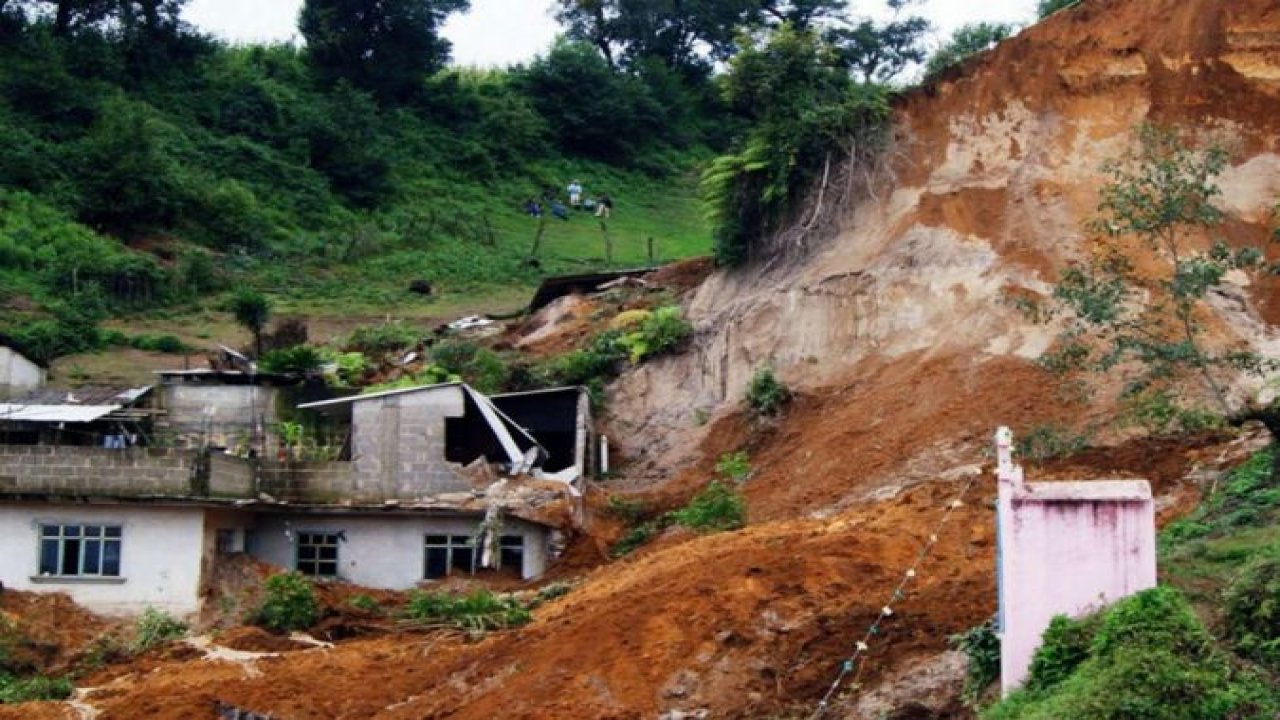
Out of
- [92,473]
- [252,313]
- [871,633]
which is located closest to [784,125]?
[252,313]

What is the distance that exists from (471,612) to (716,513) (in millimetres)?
3919

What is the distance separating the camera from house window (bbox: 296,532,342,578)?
3109 cm

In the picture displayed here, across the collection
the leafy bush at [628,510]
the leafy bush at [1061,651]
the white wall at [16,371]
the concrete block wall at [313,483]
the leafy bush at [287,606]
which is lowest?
the leafy bush at [287,606]

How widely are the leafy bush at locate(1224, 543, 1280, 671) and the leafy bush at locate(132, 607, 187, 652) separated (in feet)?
50.2

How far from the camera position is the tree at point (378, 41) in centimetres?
6097

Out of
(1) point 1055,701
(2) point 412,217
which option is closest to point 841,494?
(1) point 1055,701

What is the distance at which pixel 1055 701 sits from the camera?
16.8 meters

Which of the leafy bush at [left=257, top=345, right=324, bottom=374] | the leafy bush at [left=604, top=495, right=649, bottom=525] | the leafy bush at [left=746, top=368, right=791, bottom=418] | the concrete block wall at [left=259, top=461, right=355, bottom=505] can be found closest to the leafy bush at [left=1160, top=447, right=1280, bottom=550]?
the leafy bush at [left=746, top=368, right=791, bottom=418]

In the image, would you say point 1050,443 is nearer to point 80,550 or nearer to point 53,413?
point 80,550

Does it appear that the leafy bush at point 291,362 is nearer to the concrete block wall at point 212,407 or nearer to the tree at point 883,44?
→ the concrete block wall at point 212,407

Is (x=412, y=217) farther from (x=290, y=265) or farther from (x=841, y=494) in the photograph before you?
(x=841, y=494)

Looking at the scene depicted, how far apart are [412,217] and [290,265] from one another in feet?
16.6

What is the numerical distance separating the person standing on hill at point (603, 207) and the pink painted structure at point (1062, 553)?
3952cm

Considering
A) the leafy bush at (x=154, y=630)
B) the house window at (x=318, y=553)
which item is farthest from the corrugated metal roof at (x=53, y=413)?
the leafy bush at (x=154, y=630)
